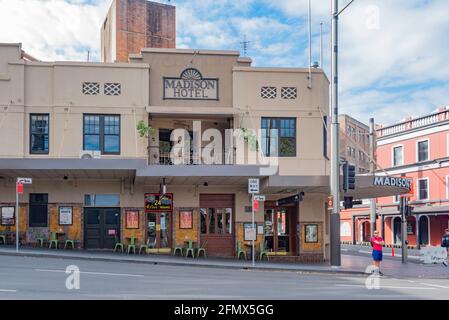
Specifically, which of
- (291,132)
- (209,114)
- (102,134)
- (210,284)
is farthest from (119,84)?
(210,284)

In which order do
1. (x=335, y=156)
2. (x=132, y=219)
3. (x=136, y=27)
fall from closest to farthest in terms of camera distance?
(x=335, y=156) < (x=132, y=219) < (x=136, y=27)

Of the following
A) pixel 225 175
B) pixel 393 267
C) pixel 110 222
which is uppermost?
pixel 225 175

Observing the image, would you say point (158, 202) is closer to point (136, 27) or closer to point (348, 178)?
point (348, 178)

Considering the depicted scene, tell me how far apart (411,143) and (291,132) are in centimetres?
2562

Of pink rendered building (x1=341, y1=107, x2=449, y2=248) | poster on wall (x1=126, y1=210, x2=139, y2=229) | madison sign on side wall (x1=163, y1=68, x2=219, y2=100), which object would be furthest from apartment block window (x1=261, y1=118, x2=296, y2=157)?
pink rendered building (x1=341, y1=107, x2=449, y2=248)

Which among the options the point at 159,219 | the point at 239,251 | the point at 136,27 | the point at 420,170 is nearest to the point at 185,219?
the point at 159,219

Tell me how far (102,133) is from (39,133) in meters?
2.73

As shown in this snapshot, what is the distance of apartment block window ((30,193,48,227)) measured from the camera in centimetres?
2603

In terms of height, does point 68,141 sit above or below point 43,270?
above

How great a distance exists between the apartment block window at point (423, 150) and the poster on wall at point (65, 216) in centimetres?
3181

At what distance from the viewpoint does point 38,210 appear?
26.1m

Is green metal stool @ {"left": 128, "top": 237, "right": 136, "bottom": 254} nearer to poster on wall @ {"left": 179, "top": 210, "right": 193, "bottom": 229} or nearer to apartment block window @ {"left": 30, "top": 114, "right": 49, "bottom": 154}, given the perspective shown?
poster on wall @ {"left": 179, "top": 210, "right": 193, "bottom": 229}

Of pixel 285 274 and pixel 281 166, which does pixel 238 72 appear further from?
pixel 285 274
